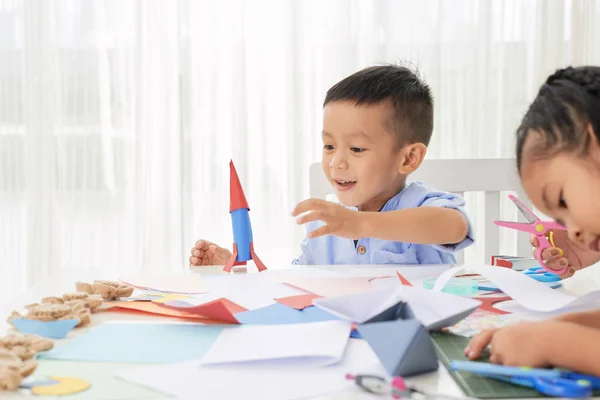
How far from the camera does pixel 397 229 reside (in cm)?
109

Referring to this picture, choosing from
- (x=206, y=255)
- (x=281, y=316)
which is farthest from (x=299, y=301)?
(x=206, y=255)

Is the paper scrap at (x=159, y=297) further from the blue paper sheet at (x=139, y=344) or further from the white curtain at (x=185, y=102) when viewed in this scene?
the white curtain at (x=185, y=102)

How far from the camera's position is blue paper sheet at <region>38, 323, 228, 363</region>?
58 cm

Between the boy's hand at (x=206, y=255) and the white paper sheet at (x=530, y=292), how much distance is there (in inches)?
16.8

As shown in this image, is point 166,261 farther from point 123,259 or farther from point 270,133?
point 270,133

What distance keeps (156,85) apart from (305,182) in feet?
1.90

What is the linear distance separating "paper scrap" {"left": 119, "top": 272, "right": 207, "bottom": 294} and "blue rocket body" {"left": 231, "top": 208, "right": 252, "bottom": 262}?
9 centimetres

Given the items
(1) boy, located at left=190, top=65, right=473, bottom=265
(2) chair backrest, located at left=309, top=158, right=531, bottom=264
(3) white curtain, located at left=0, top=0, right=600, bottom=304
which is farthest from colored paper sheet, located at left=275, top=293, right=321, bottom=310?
(3) white curtain, located at left=0, top=0, right=600, bottom=304

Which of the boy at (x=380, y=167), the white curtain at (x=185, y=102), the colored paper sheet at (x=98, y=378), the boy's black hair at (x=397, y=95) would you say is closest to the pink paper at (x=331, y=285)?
the boy at (x=380, y=167)

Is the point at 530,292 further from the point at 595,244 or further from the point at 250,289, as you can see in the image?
the point at 250,289

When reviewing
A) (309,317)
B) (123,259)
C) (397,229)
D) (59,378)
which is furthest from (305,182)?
(59,378)

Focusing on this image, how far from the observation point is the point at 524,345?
1.75 ft

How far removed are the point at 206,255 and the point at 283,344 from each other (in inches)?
23.5

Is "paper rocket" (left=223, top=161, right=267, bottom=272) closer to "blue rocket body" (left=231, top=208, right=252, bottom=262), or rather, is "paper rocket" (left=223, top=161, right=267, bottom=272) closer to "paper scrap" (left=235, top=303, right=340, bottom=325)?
"blue rocket body" (left=231, top=208, right=252, bottom=262)
